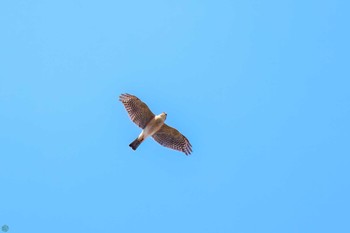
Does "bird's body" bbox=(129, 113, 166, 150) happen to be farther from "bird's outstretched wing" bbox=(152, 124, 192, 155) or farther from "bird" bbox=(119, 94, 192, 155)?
"bird's outstretched wing" bbox=(152, 124, 192, 155)

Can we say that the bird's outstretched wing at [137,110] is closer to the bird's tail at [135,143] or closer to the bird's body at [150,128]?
the bird's body at [150,128]

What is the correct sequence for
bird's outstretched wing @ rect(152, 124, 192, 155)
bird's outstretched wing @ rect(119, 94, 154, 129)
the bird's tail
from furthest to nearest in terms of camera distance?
bird's outstretched wing @ rect(152, 124, 192, 155)
the bird's tail
bird's outstretched wing @ rect(119, 94, 154, 129)

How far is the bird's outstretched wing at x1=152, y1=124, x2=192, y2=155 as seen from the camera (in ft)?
141

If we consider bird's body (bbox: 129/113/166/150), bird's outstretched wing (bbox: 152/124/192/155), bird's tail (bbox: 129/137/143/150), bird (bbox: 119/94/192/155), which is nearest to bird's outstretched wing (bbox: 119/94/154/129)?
bird (bbox: 119/94/192/155)

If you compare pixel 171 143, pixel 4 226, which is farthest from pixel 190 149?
pixel 4 226

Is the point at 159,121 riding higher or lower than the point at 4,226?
higher

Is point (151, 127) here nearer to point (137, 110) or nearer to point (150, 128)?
point (150, 128)

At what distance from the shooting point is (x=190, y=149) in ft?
142

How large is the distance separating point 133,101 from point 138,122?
94cm

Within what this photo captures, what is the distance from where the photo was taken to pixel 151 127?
4234 cm

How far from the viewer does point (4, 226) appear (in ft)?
139

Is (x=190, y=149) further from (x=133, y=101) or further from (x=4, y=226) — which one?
(x=4, y=226)

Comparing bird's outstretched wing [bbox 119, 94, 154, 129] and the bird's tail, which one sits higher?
bird's outstretched wing [bbox 119, 94, 154, 129]

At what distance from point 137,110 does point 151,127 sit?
0.89m
